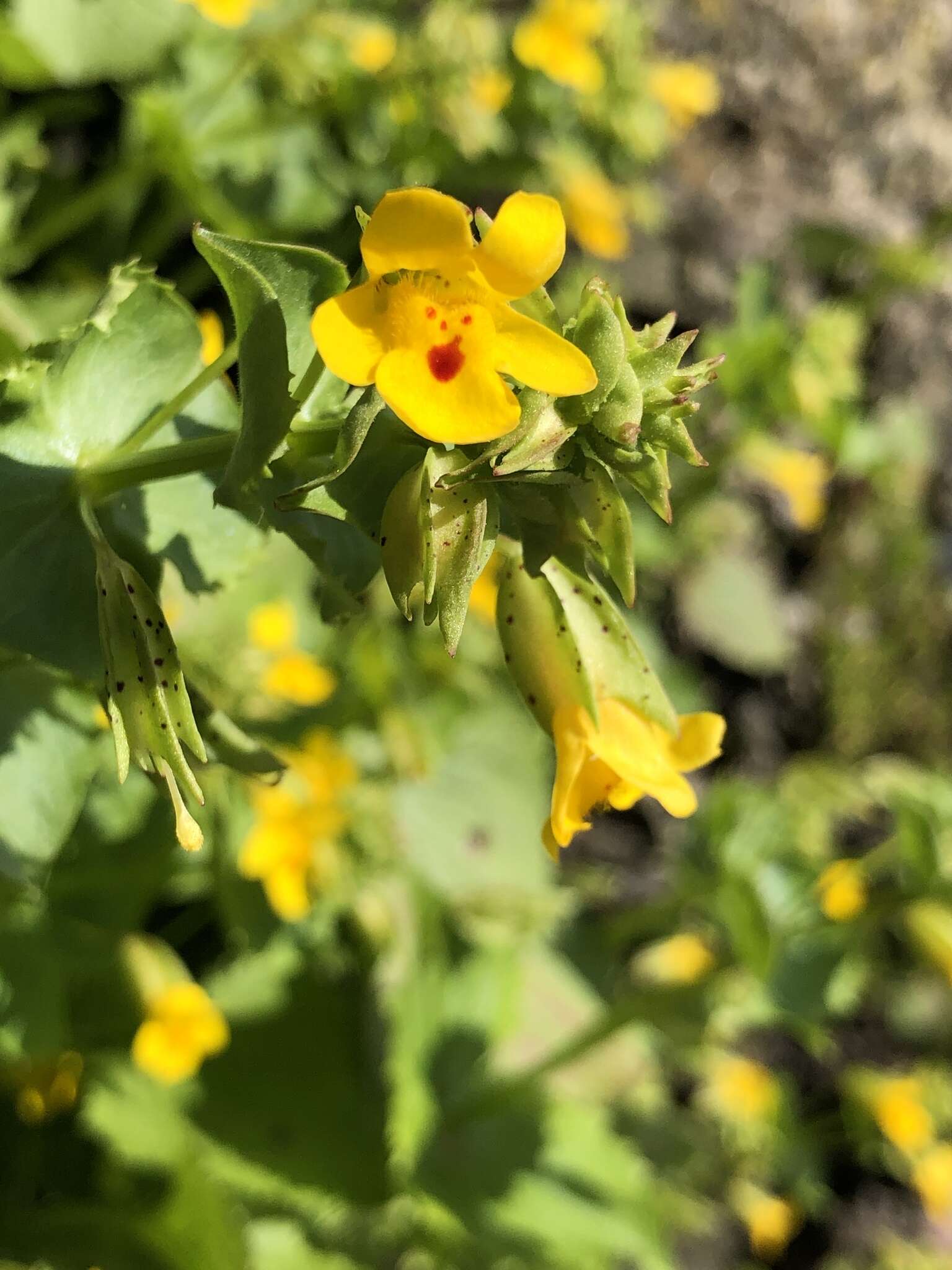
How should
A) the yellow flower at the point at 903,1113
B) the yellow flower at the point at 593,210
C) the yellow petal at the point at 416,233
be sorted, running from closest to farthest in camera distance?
the yellow petal at the point at 416,233 < the yellow flower at the point at 593,210 < the yellow flower at the point at 903,1113

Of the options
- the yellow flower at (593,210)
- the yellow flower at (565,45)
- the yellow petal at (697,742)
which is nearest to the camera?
the yellow petal at (697,742)

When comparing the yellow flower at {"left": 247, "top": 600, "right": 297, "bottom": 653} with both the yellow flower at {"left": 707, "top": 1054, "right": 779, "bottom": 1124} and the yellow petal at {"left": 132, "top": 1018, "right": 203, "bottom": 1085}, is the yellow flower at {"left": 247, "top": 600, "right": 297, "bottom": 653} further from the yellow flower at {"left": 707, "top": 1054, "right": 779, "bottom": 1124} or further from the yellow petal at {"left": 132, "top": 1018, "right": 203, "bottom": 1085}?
the yellow flower at {"left": 707, "top": 1054, "right": 779, "bottom": 1124}

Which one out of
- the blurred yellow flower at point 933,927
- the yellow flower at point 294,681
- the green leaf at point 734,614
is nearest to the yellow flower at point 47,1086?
the yellow flower at point 294,681

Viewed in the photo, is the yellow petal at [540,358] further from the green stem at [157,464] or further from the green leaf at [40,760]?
the green leaf at [40,760]

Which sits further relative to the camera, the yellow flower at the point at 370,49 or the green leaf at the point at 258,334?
the yellow flower at the point at 370,49

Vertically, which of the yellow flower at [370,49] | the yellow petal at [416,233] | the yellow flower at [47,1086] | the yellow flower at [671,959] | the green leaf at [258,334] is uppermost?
the yellow petal at [416,233]
